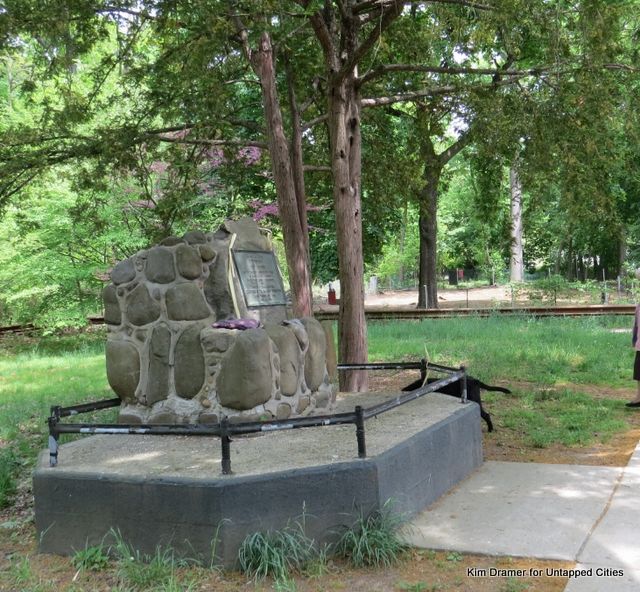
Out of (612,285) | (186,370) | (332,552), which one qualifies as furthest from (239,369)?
(612,285)

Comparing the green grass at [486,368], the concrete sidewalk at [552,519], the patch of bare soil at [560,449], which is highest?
the green grass at [486,368]

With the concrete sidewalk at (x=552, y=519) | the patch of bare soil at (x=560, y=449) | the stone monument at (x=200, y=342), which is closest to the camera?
the concrete sidewalk at (x=552, y=519)

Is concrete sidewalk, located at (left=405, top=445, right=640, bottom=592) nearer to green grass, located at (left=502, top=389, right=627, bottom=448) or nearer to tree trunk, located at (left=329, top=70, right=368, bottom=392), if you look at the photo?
green grass, located at (left=502, top=389, right=627, bottom=448)

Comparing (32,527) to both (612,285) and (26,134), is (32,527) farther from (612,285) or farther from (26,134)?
(612,285)

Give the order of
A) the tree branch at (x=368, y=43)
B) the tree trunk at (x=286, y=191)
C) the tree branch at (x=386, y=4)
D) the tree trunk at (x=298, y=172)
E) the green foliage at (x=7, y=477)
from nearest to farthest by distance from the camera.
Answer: the green foliage at (x=7, y=477) < the tree branch at (x=386, y=4) < the tree branch at (x=368, y=43) < the tree trunk at (x=286, y=191) < the tree trunk at (x=298, y=172)

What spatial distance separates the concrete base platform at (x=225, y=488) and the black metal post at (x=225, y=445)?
6 centimetres

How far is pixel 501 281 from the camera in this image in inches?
1815

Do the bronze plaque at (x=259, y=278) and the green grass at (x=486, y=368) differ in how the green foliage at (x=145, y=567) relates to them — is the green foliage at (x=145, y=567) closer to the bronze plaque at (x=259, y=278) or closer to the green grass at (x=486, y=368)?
the green grass at (x=486, y=368)

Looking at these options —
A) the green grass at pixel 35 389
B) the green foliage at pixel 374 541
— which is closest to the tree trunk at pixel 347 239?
the green grass at pixel 35 389

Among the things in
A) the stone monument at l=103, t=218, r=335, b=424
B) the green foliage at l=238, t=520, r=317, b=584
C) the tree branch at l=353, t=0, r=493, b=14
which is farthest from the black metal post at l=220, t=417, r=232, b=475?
the tree branch at l=353, t=0, r=493, b=14

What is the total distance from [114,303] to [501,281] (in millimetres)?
42274

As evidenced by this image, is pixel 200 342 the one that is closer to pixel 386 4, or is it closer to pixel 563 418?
pixel 563 418

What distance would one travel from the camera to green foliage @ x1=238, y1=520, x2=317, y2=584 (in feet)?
13.4

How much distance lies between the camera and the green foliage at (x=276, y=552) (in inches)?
161
